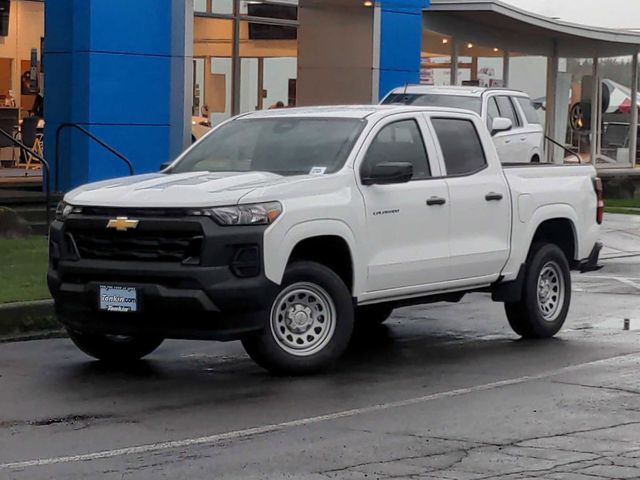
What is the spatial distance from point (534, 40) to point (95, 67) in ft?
56.6

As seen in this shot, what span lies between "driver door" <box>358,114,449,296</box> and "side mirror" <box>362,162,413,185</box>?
0.17ft

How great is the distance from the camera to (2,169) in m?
23.3

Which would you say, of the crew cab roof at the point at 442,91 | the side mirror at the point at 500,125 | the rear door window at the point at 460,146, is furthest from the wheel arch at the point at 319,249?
the side mirror at the point at 500,125

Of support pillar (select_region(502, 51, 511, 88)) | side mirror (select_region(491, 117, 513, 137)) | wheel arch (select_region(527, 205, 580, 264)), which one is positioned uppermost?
support pillar (select_region(502, 51, 511, 88))

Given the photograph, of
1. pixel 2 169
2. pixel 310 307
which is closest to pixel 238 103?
pixel 2 169

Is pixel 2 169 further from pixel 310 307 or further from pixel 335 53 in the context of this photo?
pixel 310 307

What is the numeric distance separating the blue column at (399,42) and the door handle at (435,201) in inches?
551

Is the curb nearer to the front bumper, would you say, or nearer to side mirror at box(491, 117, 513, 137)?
the front bumper

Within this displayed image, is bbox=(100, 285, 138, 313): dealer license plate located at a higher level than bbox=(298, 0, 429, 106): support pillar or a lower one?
lower

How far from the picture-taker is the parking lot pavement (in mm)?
7035

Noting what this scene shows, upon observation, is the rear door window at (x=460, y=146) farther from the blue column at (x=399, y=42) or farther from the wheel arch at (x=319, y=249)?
the blue column at (x=399, y=42)

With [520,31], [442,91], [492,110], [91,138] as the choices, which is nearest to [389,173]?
[91,138]

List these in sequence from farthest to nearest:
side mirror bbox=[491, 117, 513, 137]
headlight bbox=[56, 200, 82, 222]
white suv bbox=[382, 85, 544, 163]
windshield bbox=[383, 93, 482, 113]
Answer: side mirror bbox=[491, 117, 513, 137], white suv bbox=[382, 85, 544, 163], windshield bbox=[383, 93, 482, 113], headlight bbox=[56, 200, 82, 222]

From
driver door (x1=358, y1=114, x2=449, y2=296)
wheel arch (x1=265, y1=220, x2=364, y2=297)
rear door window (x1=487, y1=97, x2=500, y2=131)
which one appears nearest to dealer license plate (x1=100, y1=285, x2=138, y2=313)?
wheel arch (x1=265, y1=220, x2=364, y2=297)
